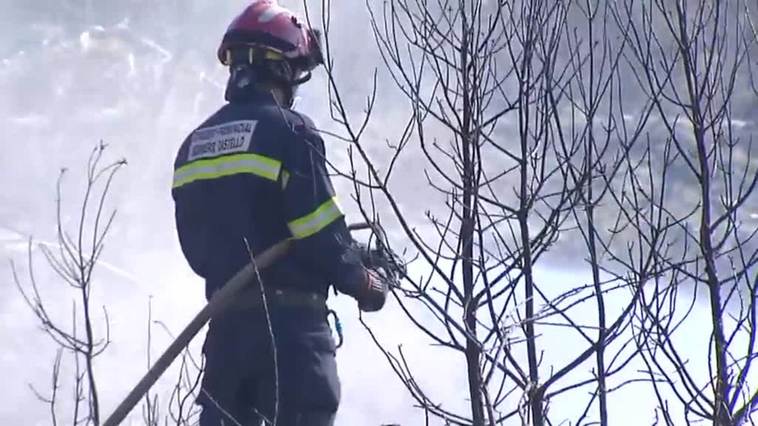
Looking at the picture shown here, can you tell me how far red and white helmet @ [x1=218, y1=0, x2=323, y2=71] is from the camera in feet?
14.9

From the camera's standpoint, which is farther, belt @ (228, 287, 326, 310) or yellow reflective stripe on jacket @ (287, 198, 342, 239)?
belt @ (228, 287, 326, 310)

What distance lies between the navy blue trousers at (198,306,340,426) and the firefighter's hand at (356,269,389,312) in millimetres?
159

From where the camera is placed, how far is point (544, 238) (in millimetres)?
3404

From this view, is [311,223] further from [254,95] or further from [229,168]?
[254,95]

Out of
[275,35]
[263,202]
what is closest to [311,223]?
[263,202]

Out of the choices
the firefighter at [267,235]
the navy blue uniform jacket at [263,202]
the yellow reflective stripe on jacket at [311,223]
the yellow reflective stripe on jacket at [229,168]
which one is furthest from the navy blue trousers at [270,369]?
the yellow reflective stripe on jacket at [229,168]

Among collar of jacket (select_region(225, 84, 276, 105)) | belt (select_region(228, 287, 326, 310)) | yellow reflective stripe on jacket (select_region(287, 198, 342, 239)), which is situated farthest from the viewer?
collar of jacket (select_region(225, 84, 276, 105))

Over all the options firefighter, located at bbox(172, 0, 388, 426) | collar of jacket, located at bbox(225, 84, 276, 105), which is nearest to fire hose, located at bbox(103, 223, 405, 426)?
firefighter, located at bbox(172, 0, 388, 426)

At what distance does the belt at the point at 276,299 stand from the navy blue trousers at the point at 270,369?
16mm

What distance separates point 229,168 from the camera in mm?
4418

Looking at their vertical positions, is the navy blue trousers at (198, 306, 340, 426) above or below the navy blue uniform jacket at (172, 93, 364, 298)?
below

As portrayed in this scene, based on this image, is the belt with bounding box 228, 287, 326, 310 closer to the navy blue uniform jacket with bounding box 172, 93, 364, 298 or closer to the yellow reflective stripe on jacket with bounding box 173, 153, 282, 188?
the navy blue uniform jacket with bounding box 172, 93, 364, 298

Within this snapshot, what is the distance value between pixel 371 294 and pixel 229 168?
55cm

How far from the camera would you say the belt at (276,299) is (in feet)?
14.4
